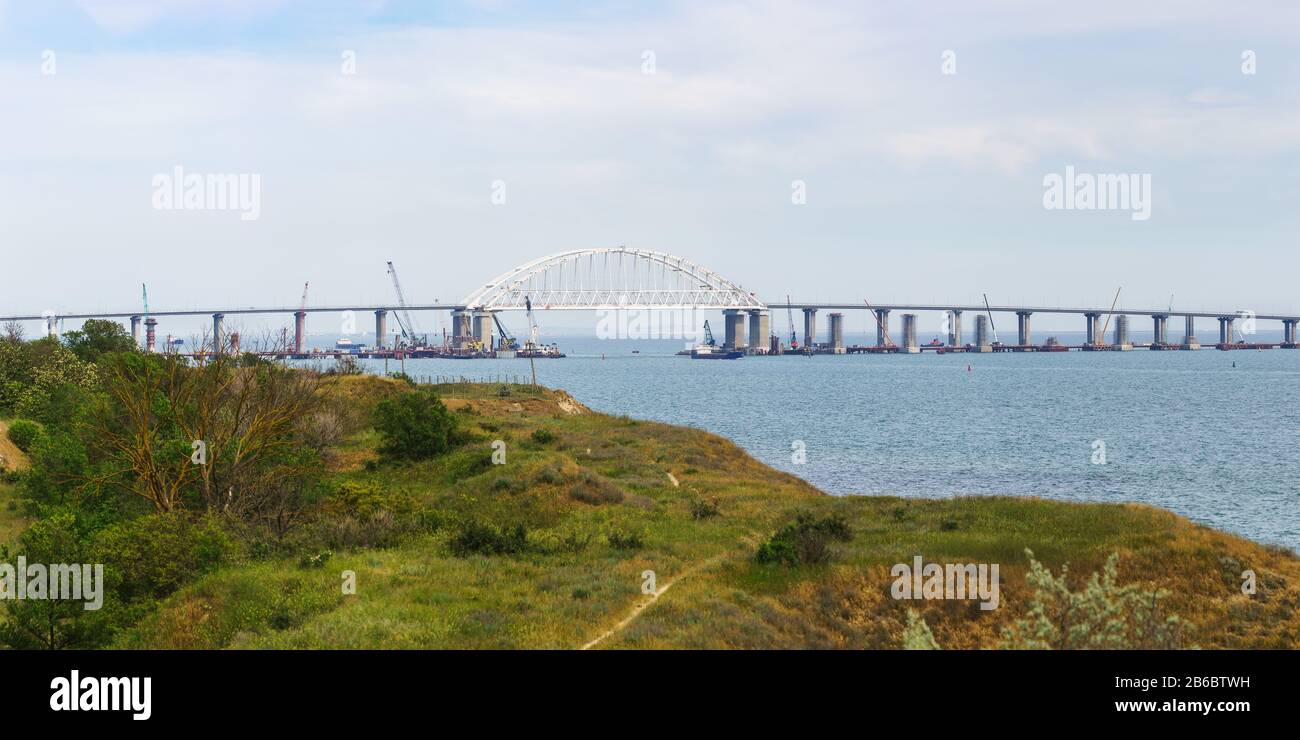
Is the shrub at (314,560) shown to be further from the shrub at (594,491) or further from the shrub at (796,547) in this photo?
the shrub at (594,491)

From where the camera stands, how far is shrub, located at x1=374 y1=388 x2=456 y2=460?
4878cm

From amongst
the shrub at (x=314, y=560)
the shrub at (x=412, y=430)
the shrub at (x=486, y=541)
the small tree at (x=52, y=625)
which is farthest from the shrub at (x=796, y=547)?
the shrub at (x=412, y=430)

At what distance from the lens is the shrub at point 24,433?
52781 mm

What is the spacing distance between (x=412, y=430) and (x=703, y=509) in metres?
17.3

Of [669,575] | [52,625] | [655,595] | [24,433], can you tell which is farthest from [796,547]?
[24,433]

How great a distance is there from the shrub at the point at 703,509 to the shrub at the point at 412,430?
48.9 ft

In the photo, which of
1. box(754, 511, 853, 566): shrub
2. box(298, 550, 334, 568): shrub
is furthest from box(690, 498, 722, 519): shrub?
box(298, 550, 334, 568): shrub

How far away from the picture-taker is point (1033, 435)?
9100cm

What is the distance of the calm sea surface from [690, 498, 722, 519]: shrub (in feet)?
63.4

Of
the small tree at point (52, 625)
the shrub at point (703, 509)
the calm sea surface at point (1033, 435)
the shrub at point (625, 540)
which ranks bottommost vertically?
the calm sea surface at point (1033, 435)

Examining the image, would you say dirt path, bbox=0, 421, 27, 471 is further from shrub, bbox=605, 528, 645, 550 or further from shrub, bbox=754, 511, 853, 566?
shrub, bbox=754, 511, 853, 566

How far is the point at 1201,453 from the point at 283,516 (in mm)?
65535
